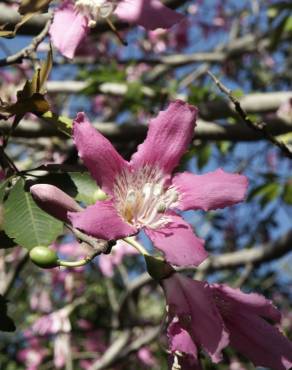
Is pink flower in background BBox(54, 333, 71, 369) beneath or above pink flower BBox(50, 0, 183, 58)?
beneath

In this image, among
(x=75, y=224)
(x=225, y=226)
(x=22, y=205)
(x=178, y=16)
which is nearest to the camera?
(x=75, y=224)

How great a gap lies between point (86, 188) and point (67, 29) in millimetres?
443

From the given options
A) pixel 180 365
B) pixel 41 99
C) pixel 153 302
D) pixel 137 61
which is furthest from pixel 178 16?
pixel 153 302

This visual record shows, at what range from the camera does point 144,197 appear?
1138 mm

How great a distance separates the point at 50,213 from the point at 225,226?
4533 millimetres

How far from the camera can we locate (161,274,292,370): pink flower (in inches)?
38.2

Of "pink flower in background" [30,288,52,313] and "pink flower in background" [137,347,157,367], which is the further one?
"pink flower in background" [30,288,52,313]

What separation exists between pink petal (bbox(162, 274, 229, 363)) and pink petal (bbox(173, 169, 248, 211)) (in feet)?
0.45

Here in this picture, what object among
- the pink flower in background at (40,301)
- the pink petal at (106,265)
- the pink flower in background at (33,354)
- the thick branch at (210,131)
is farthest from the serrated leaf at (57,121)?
the pink flower in background at (40,301)

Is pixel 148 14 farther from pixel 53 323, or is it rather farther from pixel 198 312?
pixel 53 323

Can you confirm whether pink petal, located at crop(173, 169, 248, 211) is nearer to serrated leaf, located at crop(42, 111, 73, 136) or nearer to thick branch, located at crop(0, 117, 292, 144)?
serrated leaf, located at crop(42, 111, 73, 136)

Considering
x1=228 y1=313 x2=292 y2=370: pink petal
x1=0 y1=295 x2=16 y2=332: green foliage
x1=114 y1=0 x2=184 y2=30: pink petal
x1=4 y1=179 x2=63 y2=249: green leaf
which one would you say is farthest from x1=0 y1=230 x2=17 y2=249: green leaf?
x1=114 y1=0 x2=184 y2=30: pink petal

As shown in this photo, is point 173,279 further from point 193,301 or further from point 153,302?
point 153,302

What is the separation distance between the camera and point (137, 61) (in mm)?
3418
